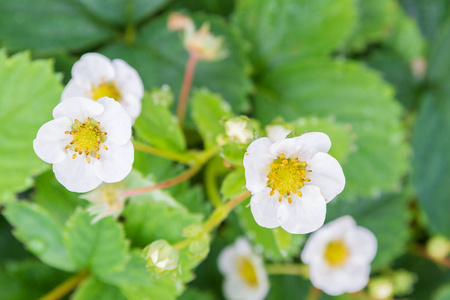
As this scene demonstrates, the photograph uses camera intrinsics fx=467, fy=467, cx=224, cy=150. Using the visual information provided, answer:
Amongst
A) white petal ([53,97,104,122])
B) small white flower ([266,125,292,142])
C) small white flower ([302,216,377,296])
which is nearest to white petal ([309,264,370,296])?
small white flower ([302,216,377,296])

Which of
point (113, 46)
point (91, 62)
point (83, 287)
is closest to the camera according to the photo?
point (91, 62)

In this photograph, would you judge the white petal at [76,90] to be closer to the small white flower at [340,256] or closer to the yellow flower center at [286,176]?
the yellow flower center at [286,176]

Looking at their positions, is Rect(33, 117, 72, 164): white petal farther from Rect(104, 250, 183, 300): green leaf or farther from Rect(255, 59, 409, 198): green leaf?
Rect(255, 59, 409, 198): green leaf

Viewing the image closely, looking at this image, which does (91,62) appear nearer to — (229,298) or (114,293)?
(114,293)

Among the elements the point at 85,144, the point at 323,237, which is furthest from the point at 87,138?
the point at 323,237

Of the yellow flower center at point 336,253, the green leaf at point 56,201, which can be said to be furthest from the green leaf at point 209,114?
the yellow flower center at point 336,253

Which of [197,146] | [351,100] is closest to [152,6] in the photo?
[197,146]
